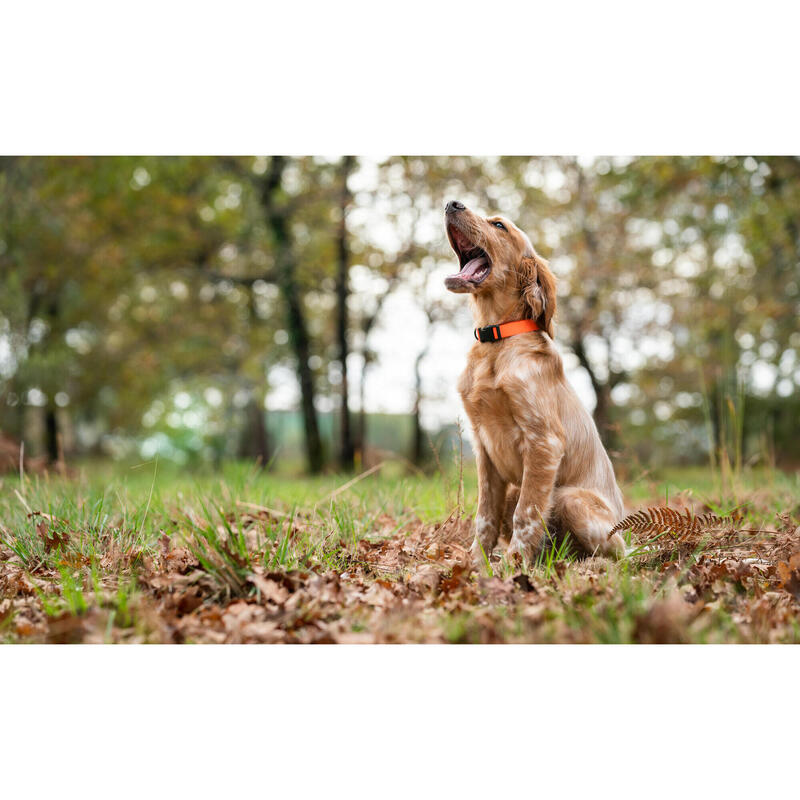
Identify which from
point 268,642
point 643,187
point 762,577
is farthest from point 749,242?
point 268,642

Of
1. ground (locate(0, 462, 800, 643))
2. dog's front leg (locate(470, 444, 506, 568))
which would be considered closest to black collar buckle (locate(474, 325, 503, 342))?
dog's front leg (locate(470, 444, 506, 568))

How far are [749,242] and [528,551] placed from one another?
7502 mm

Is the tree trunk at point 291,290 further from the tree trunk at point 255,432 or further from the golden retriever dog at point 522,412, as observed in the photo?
the golden retriever dog at point 522,412

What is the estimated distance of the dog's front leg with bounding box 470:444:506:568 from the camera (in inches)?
146

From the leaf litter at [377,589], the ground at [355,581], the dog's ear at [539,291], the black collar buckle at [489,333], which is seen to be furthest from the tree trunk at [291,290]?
the dog's ear at [539,291]

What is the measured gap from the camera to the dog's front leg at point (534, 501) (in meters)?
3.35

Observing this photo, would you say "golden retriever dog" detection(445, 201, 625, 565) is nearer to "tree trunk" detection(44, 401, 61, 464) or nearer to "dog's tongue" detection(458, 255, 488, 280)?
"dog's tongue" detection(458, 255, 488, 280)

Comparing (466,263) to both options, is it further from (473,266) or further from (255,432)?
(255,432)

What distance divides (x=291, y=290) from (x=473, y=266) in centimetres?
868

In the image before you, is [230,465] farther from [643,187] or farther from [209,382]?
[209,382]

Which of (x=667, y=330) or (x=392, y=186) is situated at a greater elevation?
(x=392, y=186)

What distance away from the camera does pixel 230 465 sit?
6.62m

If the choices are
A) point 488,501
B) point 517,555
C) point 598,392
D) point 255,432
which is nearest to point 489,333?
point 488,501

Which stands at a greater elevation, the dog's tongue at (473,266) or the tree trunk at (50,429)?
the dog's tongue at (473,266)
